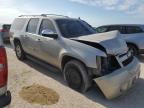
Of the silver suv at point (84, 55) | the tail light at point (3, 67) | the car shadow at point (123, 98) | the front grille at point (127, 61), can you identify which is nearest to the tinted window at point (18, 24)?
the silver suv at point (84, 55)

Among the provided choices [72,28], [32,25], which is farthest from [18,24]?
[72,28]

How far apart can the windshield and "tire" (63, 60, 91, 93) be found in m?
0.93

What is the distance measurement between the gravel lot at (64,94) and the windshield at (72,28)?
1.39 meters

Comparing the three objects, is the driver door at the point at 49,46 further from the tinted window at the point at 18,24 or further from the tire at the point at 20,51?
the tire at the point at 20,51

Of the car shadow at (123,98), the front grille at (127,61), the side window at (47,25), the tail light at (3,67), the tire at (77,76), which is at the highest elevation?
the tail light at (3,67)

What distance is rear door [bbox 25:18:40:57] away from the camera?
22.6ft

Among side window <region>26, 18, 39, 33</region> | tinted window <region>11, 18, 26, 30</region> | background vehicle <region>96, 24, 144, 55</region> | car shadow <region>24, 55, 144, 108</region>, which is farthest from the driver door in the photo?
background vehicle <region>96, 24, 144, 55</region>

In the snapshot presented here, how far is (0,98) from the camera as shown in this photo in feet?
8.91

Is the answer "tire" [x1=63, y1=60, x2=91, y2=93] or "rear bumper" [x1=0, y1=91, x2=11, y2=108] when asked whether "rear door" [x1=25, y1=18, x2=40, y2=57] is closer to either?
"tire" [x1=63, y1=60, x2=91, y2=93]

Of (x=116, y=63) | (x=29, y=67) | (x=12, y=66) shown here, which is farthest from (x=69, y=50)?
(x=12, y=66)

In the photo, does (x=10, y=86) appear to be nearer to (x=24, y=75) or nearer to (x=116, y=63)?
(x=24, y=75)

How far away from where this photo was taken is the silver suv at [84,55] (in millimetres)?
4715

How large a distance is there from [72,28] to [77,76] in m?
1.67

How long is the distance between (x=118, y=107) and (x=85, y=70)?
110 centimetres
